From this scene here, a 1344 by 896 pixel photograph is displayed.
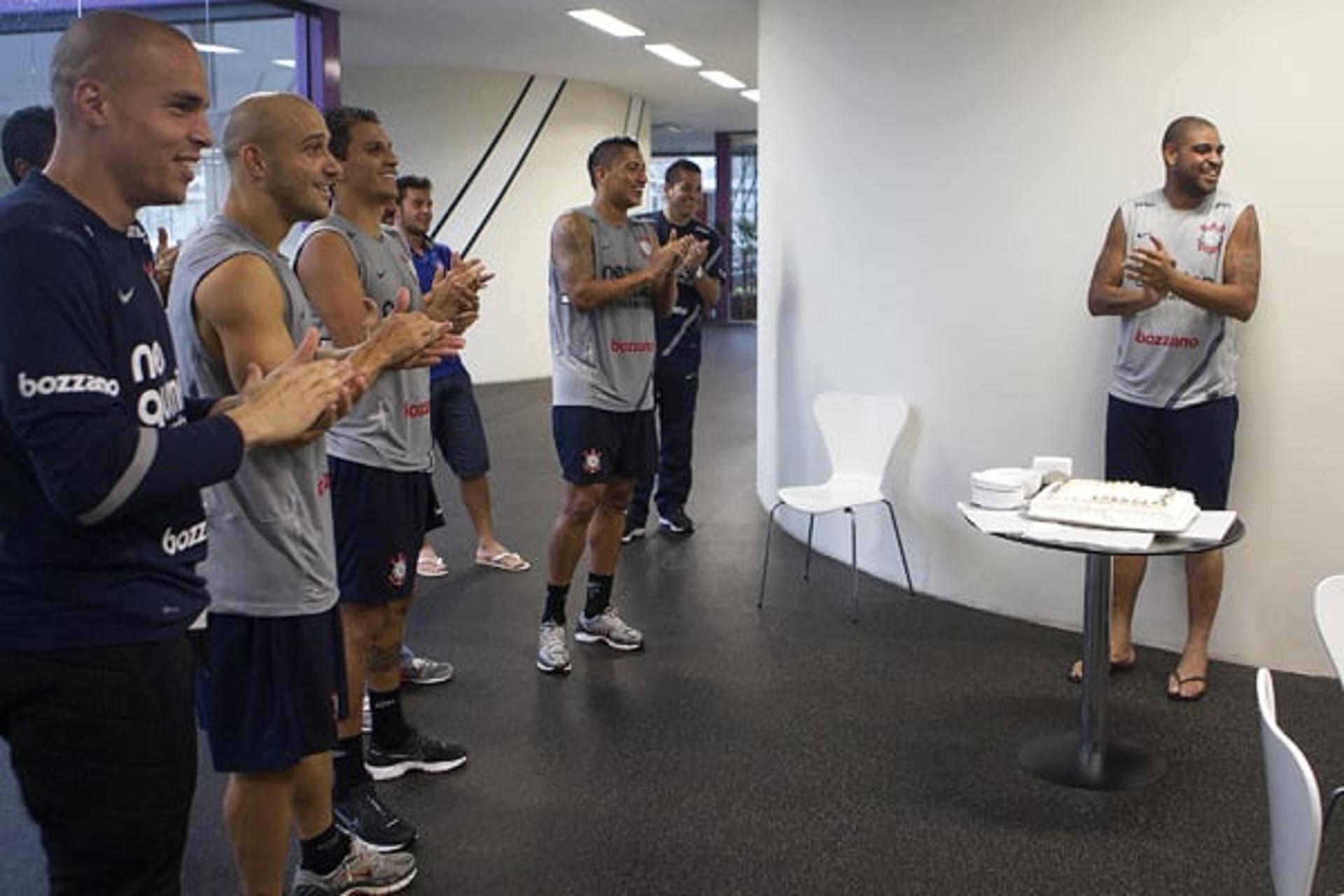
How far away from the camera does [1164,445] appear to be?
3639mm

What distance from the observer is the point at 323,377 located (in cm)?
157

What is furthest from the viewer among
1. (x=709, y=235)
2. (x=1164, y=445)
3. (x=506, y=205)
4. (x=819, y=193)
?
(x=506, y=205)

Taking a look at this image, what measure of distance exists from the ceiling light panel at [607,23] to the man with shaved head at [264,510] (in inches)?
263

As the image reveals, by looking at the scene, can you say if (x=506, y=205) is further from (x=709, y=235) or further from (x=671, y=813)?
(x=671, y=813)

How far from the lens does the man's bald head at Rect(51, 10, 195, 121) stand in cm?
139

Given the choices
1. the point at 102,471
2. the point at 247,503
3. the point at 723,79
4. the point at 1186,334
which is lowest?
the point at 247,503

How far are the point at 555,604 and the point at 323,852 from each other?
154cm

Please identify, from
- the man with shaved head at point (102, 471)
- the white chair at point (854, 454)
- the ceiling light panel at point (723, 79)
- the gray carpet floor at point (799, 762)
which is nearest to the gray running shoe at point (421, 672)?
the gray carpet floor at point (799, 762)

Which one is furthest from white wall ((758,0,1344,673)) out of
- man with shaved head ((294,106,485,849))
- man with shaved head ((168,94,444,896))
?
man with shaved head ((168,94,444,896))

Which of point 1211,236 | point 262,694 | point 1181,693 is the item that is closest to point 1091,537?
point 1181,693

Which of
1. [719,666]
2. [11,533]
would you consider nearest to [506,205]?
[719,666]

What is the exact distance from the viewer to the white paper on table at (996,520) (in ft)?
9.15

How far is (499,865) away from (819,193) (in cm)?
340

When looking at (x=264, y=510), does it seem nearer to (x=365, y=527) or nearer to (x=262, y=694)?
(x=262, y=694)
